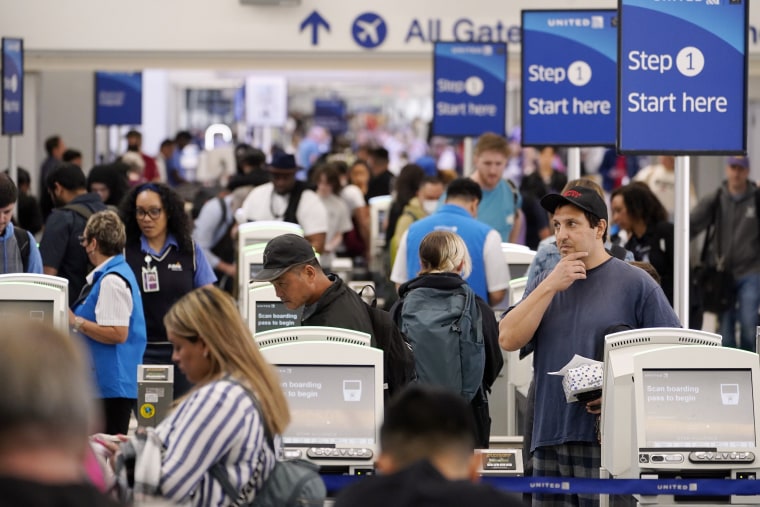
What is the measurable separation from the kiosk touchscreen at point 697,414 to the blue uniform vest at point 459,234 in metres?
3.52

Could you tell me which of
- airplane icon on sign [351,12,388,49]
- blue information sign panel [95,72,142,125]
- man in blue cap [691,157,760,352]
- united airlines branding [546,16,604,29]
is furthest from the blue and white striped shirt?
blue information sign panel [95,72,142,125]

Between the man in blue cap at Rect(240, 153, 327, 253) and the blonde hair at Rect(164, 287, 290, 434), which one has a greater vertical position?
the man in blue cap at Rect(240, 153, 327, 253)

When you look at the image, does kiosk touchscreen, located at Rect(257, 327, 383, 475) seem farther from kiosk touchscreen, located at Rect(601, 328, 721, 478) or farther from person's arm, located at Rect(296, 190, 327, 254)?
person's arm, located at Rect(296, 190, 327, 254)

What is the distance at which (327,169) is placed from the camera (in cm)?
1482

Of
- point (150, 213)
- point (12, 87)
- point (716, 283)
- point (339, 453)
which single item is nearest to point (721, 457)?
point (339, 453)

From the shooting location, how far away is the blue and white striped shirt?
399 centimetres

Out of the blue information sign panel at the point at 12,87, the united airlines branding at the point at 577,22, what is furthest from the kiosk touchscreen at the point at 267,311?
the blue information sign panel at the point at 12,87

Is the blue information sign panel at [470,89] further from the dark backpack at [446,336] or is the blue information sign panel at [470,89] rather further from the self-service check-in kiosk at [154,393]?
the self-service check-in kiosk at [154,393]

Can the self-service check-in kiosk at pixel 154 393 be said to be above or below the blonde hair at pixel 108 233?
below

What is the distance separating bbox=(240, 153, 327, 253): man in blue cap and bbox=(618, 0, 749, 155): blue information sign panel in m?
4.97

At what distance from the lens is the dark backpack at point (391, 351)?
18.7 ft

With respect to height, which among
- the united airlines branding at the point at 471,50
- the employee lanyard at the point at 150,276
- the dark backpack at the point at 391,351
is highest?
the united airlines branding at the point at 471,50

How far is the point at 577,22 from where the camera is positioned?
9836 millimetres

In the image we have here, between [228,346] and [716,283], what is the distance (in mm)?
8348
